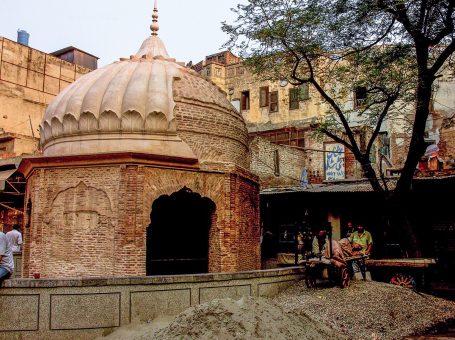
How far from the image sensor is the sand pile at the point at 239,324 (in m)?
6.87

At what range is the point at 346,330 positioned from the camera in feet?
29.2

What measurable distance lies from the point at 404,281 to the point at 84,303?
7.66 m

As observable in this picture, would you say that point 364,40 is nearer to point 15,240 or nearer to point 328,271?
point 328,271

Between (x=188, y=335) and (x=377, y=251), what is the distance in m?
A: 13.7

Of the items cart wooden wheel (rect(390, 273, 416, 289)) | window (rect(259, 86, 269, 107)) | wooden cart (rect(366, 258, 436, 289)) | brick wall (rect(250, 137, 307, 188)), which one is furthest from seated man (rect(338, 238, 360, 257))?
window (rect(259, 86, 269, 107))

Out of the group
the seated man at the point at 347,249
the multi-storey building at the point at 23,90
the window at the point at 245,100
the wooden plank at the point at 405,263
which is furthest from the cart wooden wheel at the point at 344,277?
the window at the point at 245,100

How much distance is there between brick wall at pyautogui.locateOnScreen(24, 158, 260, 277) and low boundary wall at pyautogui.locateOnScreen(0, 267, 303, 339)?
3.59 meters

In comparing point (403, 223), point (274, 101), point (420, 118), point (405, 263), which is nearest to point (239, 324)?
point (405, 263)

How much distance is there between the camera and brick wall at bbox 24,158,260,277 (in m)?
12.7

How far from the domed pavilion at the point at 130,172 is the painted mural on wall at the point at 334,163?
11.4m

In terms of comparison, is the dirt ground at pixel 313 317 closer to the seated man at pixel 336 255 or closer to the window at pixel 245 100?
the seated man at pixel 336 255

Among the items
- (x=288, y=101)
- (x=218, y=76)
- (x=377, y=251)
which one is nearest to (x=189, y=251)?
(x=377, y=251)

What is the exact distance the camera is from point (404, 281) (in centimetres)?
1234

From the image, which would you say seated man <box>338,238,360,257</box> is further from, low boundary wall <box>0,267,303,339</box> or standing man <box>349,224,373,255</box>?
low boundary wall <box>0,267,303,339</box>
